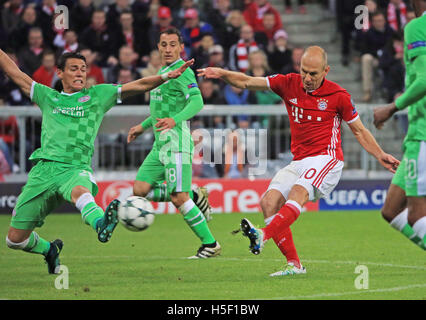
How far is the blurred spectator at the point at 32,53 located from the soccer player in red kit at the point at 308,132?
9.84 m

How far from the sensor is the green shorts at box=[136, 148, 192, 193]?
1047cm

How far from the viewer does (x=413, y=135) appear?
711 cm

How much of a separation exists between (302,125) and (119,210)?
217 cm

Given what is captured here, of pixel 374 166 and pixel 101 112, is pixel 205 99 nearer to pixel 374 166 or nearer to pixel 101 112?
pixel 374 166

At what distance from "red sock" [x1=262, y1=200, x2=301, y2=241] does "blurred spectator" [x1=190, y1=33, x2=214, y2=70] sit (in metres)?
9.95

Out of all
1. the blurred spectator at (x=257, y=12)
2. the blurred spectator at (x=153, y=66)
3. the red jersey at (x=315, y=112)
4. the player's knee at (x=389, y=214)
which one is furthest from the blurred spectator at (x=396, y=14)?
the player's knee at (x=389, y=214)

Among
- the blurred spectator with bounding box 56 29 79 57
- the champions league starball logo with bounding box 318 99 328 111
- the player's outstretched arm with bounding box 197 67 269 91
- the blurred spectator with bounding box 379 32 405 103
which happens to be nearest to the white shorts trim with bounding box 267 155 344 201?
the champions league starball logo with bounding box 318 99 328 111

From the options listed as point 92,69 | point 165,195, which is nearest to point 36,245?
point 165,195

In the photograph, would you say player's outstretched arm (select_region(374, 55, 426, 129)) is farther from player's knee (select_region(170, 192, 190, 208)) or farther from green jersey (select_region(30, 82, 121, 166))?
player's knee (select_region(170, 192, 190, 208))

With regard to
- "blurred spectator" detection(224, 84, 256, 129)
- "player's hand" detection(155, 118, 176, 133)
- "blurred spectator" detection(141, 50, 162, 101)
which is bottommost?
"player's hand" detection(155, 118, 176, 133)

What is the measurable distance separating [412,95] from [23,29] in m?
13.3
